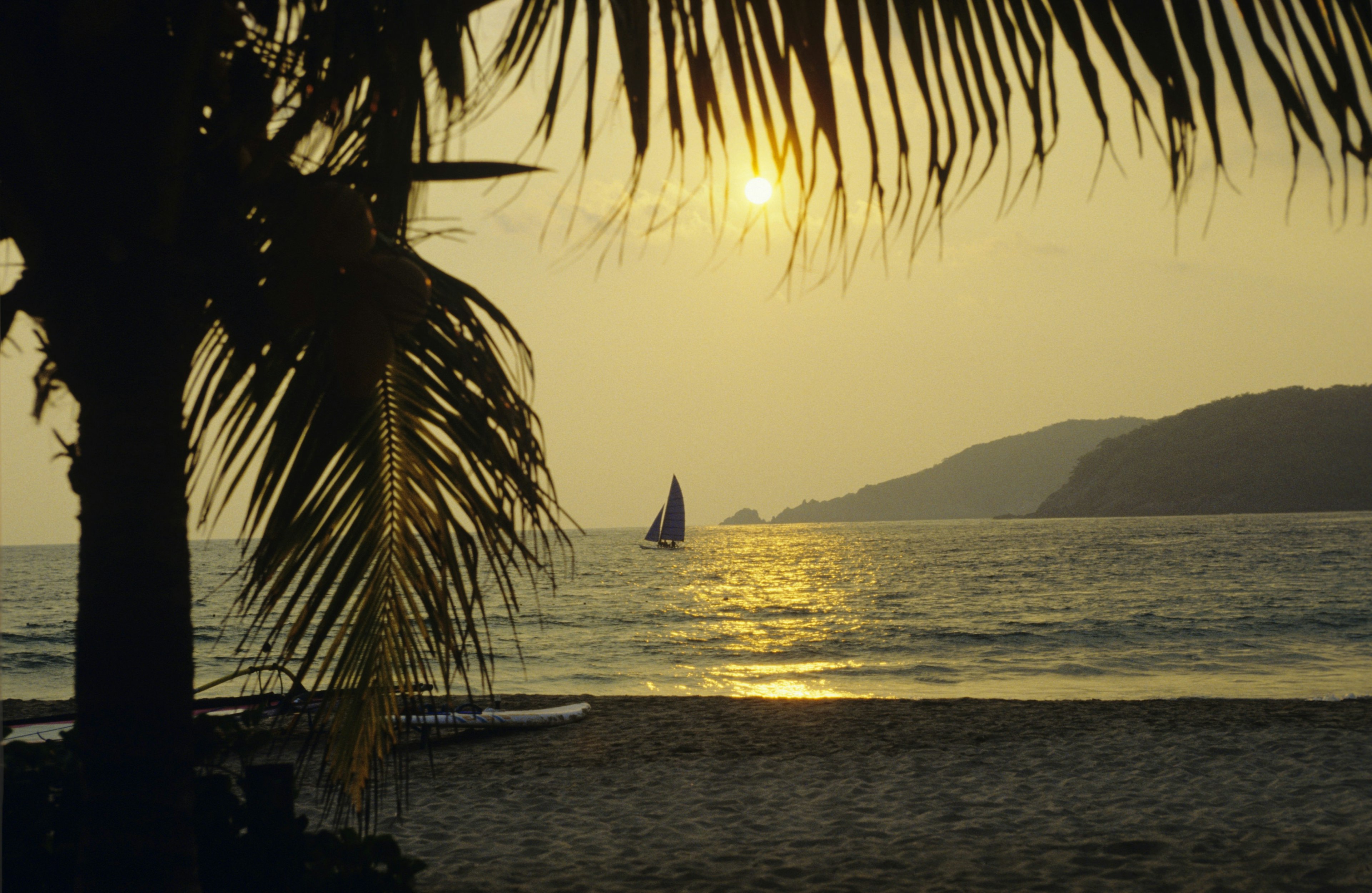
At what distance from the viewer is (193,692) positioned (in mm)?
2029

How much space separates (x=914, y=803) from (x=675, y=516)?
228ft

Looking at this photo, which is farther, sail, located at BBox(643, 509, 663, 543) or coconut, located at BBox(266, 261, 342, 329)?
sail, located at BBox(643, 509, 663, 543)

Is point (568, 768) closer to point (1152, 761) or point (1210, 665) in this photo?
point (1152, 761)

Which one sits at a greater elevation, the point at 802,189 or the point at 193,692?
the point at 802,189

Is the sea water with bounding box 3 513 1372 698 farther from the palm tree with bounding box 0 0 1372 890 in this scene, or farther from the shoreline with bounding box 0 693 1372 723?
the shoreline with bounding box 0 693 1372 723

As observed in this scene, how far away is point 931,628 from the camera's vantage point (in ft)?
98.1

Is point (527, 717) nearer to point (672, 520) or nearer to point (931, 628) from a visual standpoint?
point (931, 628)

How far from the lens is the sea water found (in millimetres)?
18906

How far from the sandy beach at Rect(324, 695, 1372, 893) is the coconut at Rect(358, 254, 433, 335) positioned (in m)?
4.54

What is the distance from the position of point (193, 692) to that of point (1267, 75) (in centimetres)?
211

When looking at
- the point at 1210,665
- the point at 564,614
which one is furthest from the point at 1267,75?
the point at 564,614

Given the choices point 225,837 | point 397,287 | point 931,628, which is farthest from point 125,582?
point 931,628

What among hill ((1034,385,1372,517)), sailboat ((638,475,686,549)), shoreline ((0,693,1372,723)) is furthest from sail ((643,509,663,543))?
hill ((1034,385,1372,517))

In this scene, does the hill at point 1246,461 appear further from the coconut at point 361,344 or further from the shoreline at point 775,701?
the coconut at point 361,344
